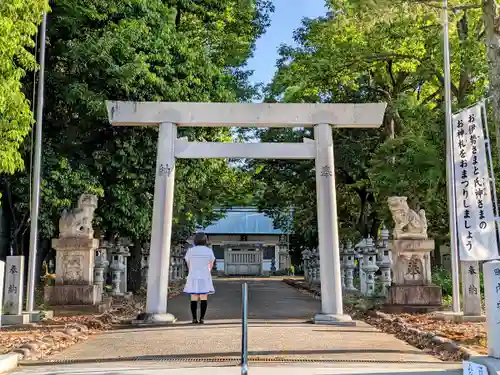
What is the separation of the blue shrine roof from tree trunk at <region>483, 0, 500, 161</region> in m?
40.0

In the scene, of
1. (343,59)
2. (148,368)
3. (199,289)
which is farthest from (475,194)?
(343,59)

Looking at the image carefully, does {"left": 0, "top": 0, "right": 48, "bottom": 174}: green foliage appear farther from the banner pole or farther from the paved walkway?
the banner pole

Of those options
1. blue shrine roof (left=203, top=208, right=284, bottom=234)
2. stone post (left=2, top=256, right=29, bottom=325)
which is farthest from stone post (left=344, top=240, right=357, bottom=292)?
blue shrine roof (left=203, top=208, right=284, bottom=234)

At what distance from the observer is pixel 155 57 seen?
51.2 ft

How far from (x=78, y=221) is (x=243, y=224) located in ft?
122

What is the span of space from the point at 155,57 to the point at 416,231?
7.96m

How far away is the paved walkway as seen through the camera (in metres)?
7.82

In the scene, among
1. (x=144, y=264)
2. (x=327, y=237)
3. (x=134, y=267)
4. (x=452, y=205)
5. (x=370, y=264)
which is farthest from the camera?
(x=144, y=264)

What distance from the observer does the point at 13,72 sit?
Answer: 399 inches

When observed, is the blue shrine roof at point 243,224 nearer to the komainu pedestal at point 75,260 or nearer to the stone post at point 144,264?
the stone post at point 144,264

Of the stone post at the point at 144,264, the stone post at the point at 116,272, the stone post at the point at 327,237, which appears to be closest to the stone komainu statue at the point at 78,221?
the stone post at the point at 116,272

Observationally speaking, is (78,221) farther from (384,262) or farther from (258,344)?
(384,262)

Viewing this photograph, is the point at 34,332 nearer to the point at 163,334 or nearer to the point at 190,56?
the point at 163,334

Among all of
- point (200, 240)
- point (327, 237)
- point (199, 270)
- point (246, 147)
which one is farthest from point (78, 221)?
point (327, 237)
